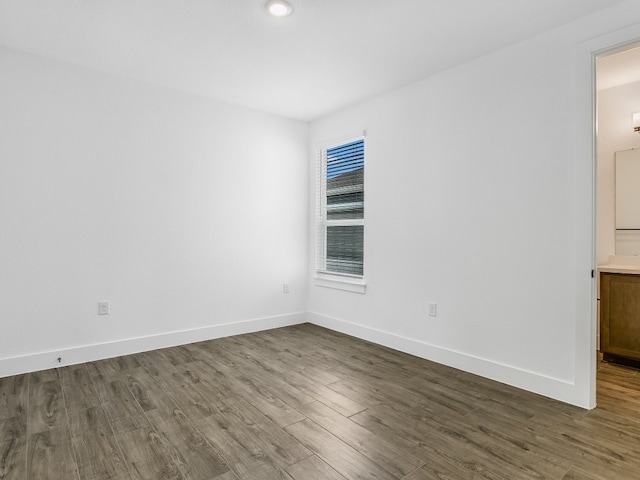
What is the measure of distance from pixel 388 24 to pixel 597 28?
1348 millimetres

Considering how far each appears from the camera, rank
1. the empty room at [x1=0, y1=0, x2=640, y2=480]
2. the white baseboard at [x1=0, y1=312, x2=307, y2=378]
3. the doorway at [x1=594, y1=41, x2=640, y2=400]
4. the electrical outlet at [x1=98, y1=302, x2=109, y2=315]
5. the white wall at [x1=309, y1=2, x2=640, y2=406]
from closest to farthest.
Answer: the empty room at [x1=0, y1=0, x2=640, y2=480]
the white wall at [x1=309, y1=2, x2=640, y2=406]
the white baseboard at [x1=0, y1=312, x2=307, y2=378]
the electrical outlet at [x1=98, y1=302, x2=109, y2=315]
the doorway at [x1=594, y1=41, x2=640, y2=400]

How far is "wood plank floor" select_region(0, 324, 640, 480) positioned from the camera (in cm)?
173

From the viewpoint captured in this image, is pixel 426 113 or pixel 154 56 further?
pixel 426 113

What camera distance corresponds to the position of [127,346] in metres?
3.37

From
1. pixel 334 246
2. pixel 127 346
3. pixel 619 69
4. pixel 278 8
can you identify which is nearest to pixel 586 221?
pixel 619 69

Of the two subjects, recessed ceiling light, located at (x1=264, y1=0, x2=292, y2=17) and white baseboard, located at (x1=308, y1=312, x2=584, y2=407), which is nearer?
recessed ceiling light, located at (x1=264, y1=0, x2=292, y2=17)

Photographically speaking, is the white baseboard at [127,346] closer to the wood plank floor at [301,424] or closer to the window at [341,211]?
the wood plank floor at [301,424]

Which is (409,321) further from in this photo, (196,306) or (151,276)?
(151,276)

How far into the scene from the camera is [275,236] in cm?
446

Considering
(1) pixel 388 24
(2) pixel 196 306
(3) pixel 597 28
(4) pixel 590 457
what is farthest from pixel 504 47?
(2) pixel 196 306

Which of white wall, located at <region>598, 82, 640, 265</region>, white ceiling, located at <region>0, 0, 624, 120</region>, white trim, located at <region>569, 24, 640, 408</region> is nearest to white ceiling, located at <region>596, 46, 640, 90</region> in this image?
white wall, located at <region>598, 82, 640, 265</region>

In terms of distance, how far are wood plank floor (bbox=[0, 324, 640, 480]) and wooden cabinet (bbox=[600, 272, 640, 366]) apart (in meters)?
0.14

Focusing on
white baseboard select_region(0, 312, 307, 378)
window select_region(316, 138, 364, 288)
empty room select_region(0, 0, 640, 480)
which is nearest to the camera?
empty room select_region(0, 0, 640, 480)

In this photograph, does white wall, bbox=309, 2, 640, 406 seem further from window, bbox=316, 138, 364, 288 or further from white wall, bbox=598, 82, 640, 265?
white wall, bbox=598, 82, 640, 265
